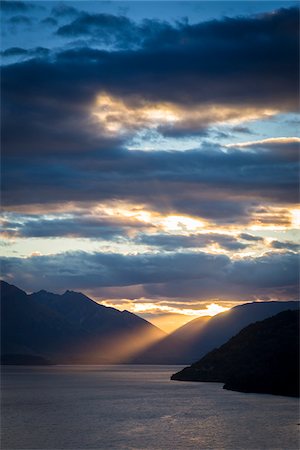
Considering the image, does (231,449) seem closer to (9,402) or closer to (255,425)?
(255,425)

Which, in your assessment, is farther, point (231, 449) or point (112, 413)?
point (112, 413)

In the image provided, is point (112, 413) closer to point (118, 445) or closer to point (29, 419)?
point (29, 419)

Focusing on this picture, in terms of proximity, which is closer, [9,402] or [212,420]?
[212,420]

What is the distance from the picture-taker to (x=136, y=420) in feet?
465

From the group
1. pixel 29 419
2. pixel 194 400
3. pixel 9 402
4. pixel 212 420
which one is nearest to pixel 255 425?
pixel 212 420

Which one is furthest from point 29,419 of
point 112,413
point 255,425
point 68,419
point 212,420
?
point 255,425

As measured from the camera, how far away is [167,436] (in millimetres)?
118438

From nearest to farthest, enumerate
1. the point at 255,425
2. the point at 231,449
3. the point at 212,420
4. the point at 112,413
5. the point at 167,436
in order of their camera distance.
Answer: the point at 231,449 < the point at 167,436 < the point at 255,425 < the point at 212,420 < the point at 112,413

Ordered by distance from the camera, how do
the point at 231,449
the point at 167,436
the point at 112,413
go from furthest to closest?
the point at 112,413
the point at 167,436
the point at 231,449

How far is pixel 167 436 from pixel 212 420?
25.6 meters

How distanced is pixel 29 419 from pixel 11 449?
42.7 metres

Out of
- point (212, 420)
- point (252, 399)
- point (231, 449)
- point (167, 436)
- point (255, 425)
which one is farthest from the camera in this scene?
point (252, 399)

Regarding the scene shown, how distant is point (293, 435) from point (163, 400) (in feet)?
262

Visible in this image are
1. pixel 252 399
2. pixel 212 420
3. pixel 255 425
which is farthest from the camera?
pixel 252 399
